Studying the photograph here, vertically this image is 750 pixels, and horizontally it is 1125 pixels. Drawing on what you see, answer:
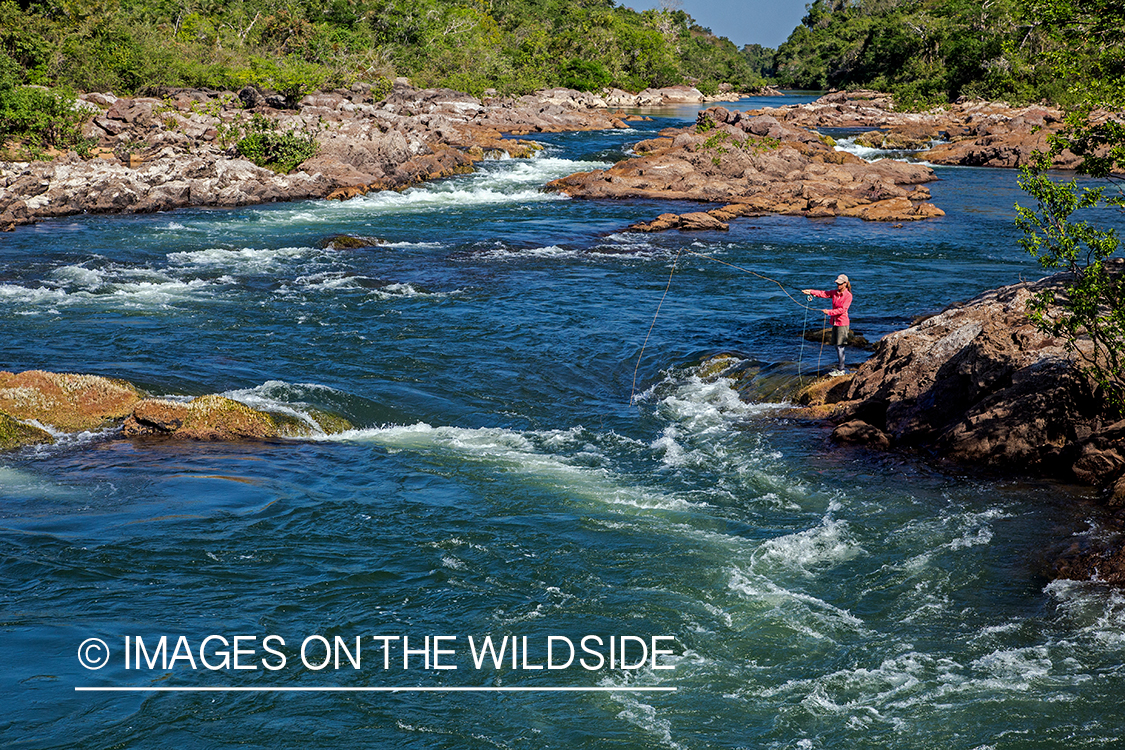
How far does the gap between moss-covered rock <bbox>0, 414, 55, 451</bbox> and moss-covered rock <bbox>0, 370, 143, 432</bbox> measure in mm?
222

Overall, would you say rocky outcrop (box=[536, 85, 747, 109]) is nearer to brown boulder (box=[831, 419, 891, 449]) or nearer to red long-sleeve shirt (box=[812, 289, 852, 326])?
red long-sleeve shirt (box=[812, 289, 852, 326])

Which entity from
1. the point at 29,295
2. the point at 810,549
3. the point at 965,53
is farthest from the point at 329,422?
the point at 965,53

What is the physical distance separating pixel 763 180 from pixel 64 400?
25747 millimetres

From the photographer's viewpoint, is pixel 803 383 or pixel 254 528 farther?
pixel 803 383

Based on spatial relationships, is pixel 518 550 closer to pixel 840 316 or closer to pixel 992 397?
pixel 992 397

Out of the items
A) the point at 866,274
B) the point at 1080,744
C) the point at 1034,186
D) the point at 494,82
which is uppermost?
the point at 494,82

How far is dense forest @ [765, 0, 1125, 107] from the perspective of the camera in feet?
31.4

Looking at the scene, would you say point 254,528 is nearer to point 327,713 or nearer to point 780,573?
point 327,713

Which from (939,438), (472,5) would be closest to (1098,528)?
(939,438)

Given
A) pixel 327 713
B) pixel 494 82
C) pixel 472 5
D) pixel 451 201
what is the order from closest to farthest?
pixel 327 713 < pixel 451 201 < pixel 494 82 < pixel 472 5

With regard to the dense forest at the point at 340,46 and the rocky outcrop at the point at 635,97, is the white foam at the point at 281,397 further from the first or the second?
the rocky outcrop at the point at 635,97

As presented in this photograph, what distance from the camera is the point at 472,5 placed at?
85.8 m

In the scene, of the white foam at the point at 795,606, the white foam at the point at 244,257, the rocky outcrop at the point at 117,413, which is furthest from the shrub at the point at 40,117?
the white foam at the point at 795,606

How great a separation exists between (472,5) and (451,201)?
6294 centimetres
